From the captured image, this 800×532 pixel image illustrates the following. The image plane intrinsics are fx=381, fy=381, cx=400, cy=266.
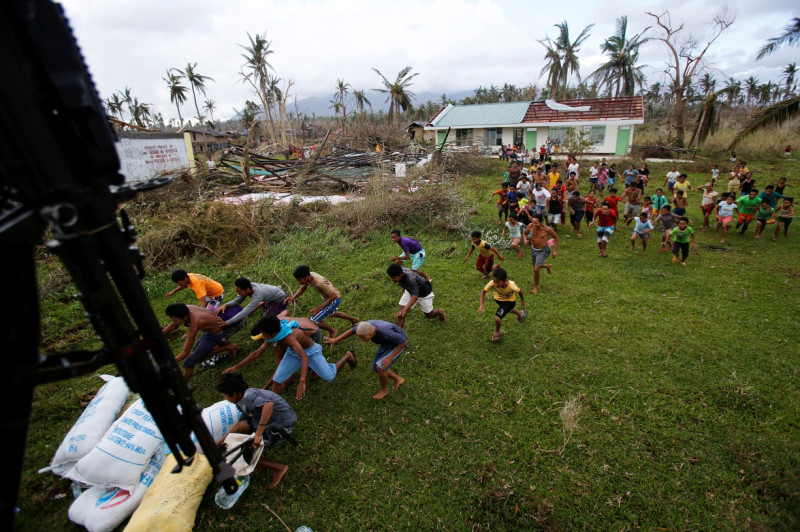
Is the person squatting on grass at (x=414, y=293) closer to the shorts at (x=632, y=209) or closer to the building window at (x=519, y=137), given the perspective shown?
the shorts at (x=632, y=209)

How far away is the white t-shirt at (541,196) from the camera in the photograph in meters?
10.5

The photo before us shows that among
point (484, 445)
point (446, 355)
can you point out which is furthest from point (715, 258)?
point (484, 445)

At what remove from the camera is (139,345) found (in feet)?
5.82

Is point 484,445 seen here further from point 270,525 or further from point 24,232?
point 24,232

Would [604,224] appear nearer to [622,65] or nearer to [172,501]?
[172,501]

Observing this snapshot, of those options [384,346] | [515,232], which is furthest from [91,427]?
[515,232]

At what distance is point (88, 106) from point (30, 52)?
227mm

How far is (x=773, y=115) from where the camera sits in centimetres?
622

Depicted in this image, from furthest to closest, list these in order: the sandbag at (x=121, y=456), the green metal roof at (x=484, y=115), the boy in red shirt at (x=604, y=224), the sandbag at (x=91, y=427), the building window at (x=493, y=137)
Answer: the building window at (x=493, y=137)
the green metal roof at (x=484, y=115)
the boy in red shirt at (x=604, y=224)
the sandbag at (x=91, y=427)
the sandbag at (x=121, y=456)

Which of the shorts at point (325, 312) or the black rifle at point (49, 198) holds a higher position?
the black rifle at point (49, 198)

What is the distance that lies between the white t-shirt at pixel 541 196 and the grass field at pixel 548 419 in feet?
11.8

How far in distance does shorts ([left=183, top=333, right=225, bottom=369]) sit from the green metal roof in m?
26.8

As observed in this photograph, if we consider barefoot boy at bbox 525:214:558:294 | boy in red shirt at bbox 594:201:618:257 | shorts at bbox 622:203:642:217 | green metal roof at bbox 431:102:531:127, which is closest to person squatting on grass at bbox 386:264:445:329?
barefoot boy at bbox 525:214:558:294

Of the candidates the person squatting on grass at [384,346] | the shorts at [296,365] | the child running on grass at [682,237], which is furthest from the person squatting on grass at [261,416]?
the child running on grass at [682,237]
